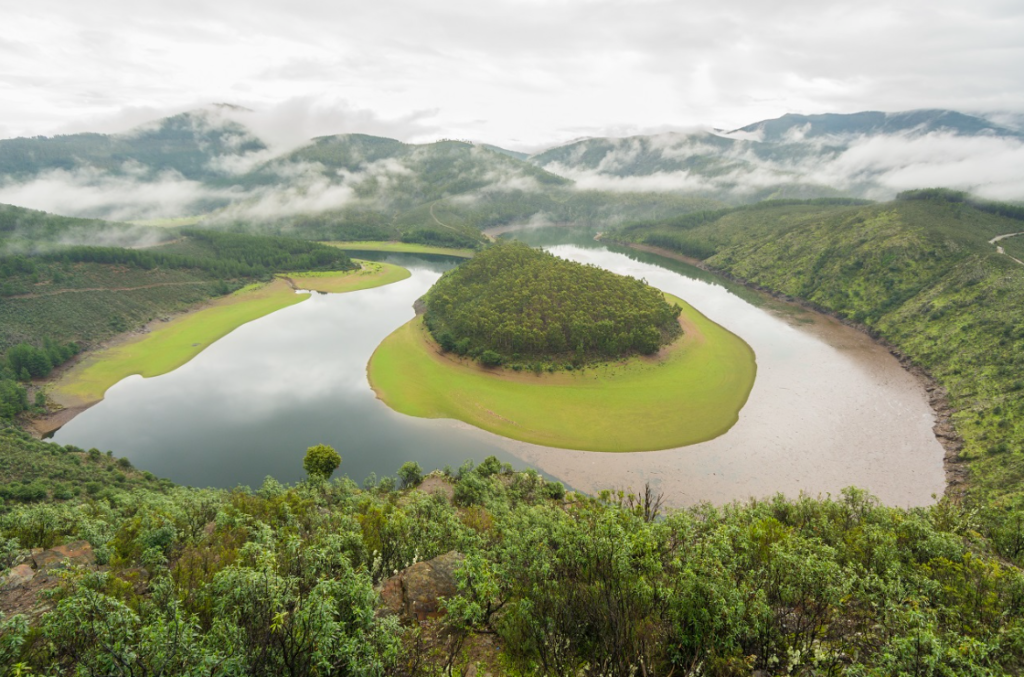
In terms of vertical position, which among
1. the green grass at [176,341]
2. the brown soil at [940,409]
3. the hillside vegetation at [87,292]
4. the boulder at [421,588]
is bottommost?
the brown soil at [940,409]

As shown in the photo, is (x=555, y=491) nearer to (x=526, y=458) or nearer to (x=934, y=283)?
(x=526, y=458)

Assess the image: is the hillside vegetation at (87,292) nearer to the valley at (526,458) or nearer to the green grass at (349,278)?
the valley at (526,458)

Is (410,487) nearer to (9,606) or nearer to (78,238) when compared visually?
(9,606)

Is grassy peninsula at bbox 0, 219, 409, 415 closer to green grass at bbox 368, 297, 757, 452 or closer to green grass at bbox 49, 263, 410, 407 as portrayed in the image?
green grass at bbox 49, 263, 410, 407

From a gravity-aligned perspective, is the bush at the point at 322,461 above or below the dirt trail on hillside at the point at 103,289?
below

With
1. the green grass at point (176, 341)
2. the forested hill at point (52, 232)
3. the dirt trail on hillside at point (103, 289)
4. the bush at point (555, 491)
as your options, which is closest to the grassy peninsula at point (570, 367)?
the bush at point (555, 491)

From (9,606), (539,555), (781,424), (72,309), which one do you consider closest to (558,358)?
(781,424)
